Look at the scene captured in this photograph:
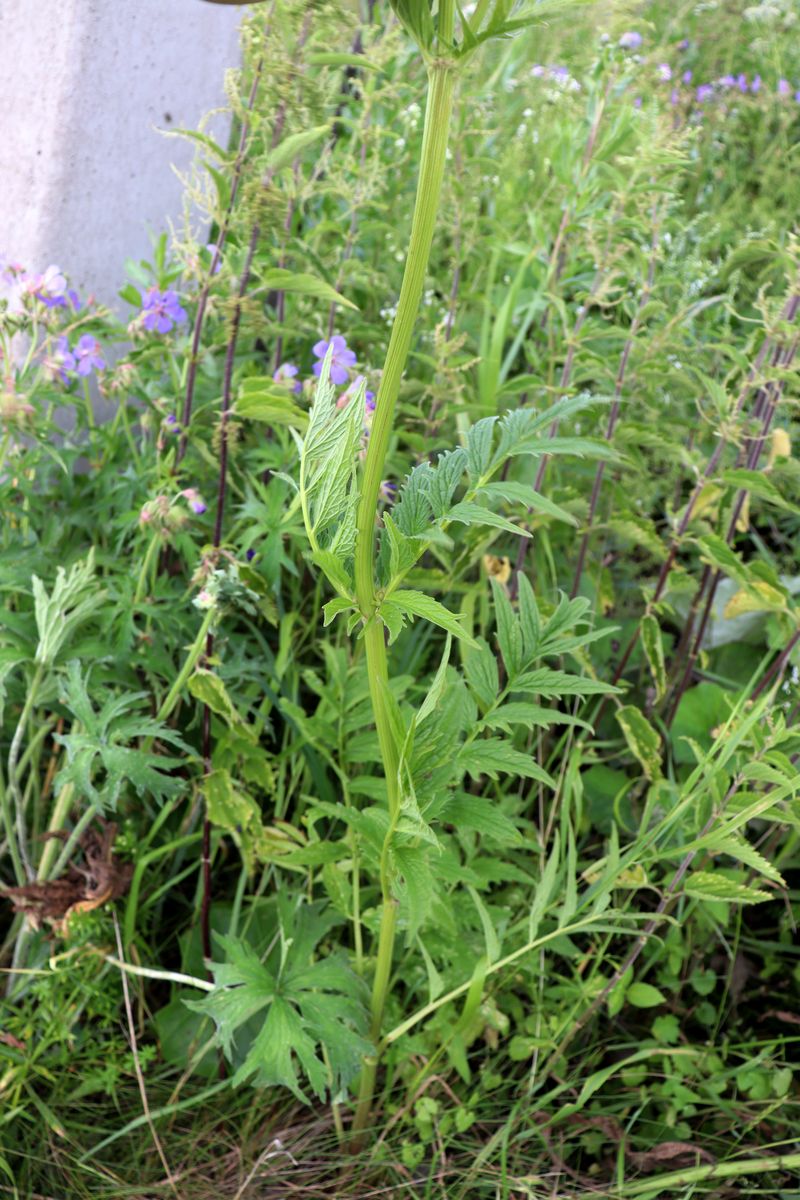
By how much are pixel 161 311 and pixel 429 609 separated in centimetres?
104

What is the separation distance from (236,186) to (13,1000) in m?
1.28

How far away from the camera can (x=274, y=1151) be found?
1.43m

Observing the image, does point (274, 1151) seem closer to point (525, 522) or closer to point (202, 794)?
point (202, 794)

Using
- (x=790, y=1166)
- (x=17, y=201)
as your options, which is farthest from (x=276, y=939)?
(x=17, y=201)

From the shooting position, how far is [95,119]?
2.08 m

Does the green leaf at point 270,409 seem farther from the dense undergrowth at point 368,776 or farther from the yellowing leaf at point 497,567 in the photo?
the yellowing leaf at point 497,567

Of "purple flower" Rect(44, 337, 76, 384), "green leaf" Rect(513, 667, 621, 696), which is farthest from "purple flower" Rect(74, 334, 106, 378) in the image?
"green leaf" Rect(513, 667, 621, 696)

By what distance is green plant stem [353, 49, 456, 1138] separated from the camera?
81 cm

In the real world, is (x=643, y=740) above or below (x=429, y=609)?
below

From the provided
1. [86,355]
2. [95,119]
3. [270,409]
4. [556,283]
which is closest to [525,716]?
[270,409]

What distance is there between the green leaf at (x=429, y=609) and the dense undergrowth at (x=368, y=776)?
0.07 m

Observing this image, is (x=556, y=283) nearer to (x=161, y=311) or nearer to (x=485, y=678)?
(x=161, y=311)

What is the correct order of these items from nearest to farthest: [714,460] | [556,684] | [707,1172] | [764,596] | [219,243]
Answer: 1. [556,684]
2. [707,1172]
3. [219,243]
4. [764,596]
5. [714,460]

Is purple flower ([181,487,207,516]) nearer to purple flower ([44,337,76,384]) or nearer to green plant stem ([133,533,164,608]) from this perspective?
green plant stem ([133,533,164,608])
